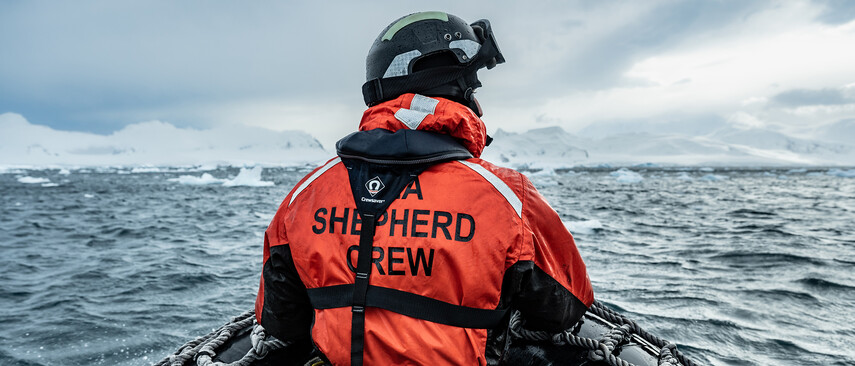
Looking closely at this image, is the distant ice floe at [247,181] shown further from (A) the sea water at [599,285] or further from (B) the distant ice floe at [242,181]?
(A) the sea water at [599,285]

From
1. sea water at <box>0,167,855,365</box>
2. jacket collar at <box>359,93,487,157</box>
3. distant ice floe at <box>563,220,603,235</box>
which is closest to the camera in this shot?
jacket collar at <box>359,93,487,157</box>

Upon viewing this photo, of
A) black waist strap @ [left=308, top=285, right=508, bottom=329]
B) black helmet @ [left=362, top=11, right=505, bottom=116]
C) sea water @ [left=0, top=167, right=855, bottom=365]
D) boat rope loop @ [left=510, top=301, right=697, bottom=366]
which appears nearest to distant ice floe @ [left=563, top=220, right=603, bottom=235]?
sea water @ [left=0, top=167, right=855, bottom=365]

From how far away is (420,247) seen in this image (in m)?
1.39

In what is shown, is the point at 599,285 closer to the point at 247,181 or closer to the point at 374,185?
the point at 374,185

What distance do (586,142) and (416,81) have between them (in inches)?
7153

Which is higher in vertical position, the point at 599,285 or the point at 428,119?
Result: the point at 428,119

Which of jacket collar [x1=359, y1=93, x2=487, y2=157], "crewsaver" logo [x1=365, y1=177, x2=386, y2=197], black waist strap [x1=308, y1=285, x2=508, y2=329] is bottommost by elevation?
black waist strap [x1=308, y1=285, x2=508, y2=329]

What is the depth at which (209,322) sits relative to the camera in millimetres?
4980

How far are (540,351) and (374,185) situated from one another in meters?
1.22

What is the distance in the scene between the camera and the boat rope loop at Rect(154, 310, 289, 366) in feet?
7.14

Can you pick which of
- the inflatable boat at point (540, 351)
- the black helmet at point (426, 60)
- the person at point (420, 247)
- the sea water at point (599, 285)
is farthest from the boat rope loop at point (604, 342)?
the sea water at point (599, 285)

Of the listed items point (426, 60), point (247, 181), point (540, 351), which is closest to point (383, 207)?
point (426, 60)

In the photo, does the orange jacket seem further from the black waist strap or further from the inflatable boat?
the inflatable boat

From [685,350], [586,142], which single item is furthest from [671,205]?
[586,142]
